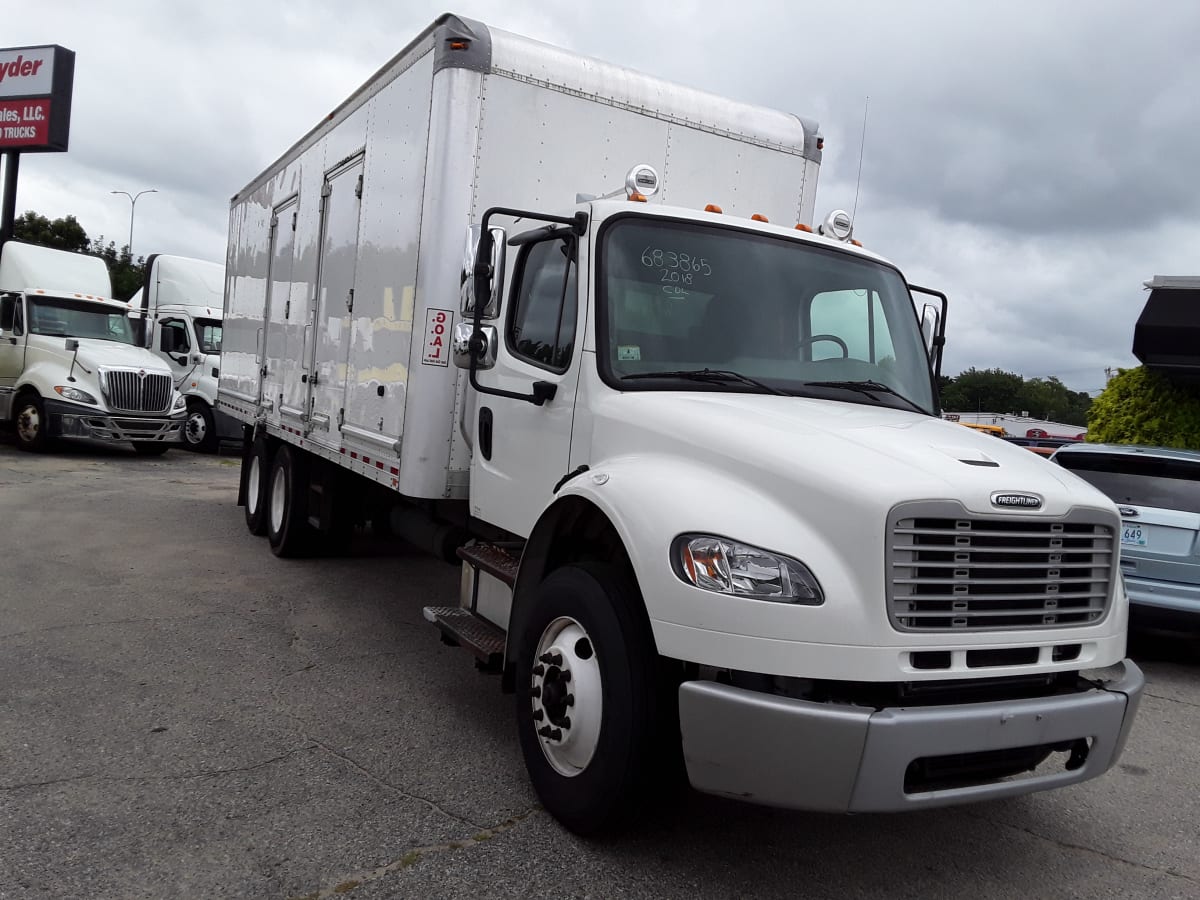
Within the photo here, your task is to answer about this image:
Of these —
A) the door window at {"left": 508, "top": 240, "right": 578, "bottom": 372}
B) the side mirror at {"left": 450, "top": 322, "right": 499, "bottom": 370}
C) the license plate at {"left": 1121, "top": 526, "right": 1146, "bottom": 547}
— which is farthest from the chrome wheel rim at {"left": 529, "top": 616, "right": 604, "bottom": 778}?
the license plate at {"left": 1121, "top": 526, "right": 1146, "bottom": 547}

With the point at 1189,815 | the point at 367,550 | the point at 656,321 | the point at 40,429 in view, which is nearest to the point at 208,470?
the point at 40,429

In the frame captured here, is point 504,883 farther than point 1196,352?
No

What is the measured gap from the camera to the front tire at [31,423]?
52.3ft

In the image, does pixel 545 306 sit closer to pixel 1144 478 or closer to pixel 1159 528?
pixel 1159 528

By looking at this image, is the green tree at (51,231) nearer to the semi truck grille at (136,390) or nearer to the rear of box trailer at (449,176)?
the semi truck grille at (136,390)

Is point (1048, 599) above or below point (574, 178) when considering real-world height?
below

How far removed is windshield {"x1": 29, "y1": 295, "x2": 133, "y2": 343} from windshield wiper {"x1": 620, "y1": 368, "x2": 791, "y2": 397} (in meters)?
15.7

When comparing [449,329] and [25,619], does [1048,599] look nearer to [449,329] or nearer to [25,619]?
[449,329]

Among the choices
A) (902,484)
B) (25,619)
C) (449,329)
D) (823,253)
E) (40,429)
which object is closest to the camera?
(902,484)

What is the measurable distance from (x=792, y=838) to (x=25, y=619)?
203 inches

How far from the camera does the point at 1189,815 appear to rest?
14.6 feet

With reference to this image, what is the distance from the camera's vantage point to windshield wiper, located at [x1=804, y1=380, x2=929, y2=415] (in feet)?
14.1

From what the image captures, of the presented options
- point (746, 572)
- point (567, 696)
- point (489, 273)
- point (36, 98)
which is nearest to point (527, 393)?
point (489, 273)

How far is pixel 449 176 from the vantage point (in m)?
5.22
